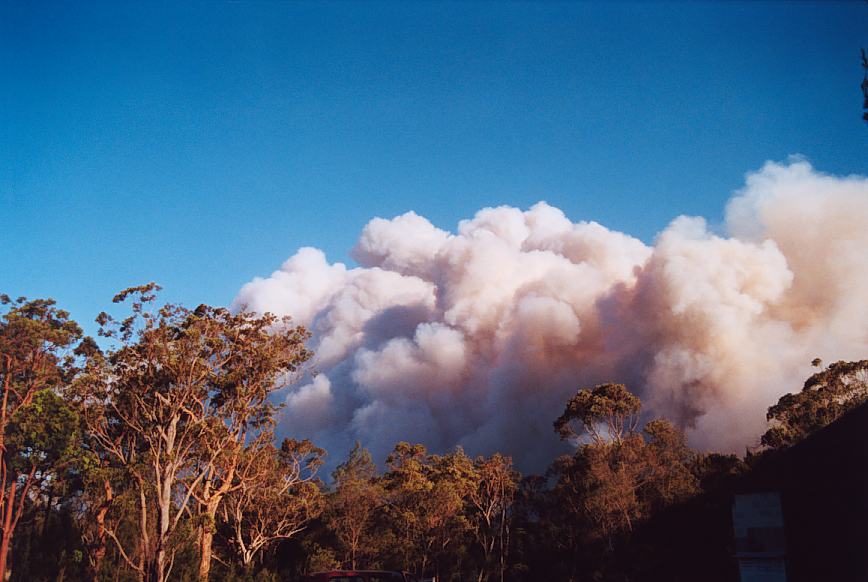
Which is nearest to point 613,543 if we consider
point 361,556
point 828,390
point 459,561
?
point 459,561

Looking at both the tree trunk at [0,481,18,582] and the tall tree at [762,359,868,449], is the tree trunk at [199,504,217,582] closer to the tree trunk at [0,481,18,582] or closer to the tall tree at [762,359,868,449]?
the tree trunk at [0,481,18,582]

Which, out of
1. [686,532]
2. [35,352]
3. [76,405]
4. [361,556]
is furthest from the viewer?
[361,556]

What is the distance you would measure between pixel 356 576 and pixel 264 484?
23.4 m

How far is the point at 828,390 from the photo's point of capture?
152ft

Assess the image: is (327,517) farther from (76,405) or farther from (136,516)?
(76,405)

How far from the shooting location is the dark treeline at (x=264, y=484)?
29.8m

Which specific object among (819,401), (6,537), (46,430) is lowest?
(6,537)

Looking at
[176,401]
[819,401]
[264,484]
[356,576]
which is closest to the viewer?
[356,576]

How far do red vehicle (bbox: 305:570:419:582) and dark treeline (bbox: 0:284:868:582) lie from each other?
12.5 m

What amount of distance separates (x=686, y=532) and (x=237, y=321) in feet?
91.3

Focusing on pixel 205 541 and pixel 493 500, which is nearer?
pixel 205 541

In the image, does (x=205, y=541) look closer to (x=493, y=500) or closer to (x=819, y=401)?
(x=493, y=500)

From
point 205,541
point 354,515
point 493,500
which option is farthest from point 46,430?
point 493,500

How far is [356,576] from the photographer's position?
18.1m
